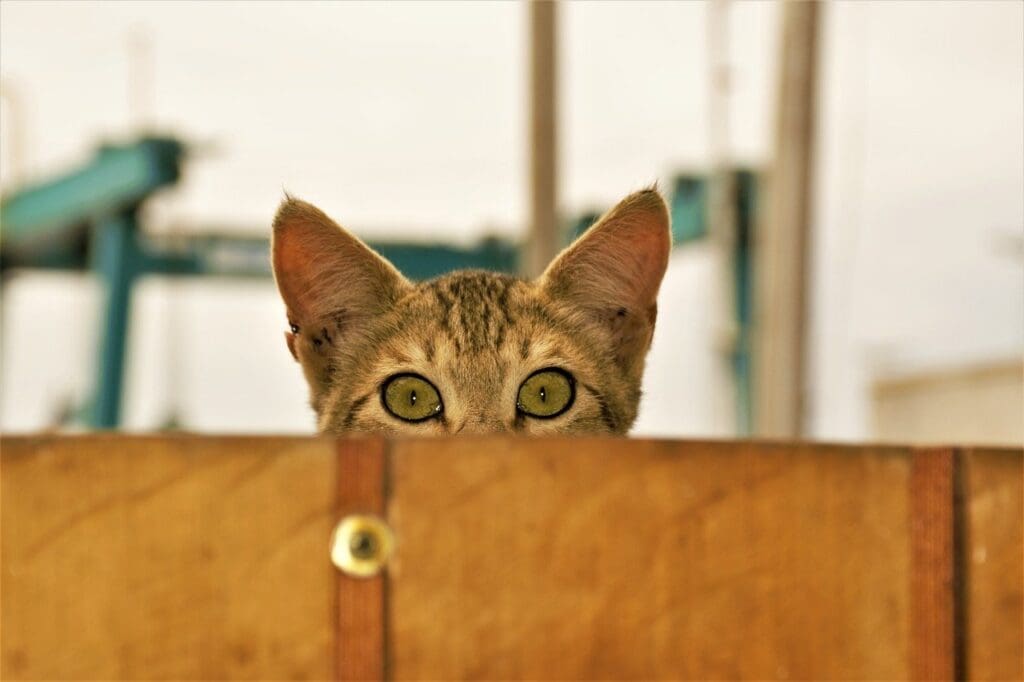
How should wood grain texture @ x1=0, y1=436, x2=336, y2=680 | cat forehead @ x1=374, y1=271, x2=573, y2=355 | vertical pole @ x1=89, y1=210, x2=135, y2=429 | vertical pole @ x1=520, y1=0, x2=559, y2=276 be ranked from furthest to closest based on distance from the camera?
1. vertical pole @ x1=89, y1=210, x2=135, y2=429
2. vertical pole @ x1=520, y1=0, x2=559, y2=276
3. cat forehead @ x1=374, y1=271, x2=573, y2=355
4. wood grain texture @ x1=0, y1=436, x2=336, y2=680

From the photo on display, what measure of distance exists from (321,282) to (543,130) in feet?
7.95

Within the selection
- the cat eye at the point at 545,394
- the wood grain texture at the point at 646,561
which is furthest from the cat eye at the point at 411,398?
the wood grain texture at the point at 646,561

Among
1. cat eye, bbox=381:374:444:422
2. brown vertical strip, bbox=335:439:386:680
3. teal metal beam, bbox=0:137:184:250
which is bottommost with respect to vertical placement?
brown vertical strip, bbox=335:439:386:680

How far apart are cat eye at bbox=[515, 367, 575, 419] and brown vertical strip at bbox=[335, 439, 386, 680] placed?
1.18m

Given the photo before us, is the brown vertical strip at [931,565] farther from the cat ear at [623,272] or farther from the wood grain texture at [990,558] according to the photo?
the cat ear at [623,272]

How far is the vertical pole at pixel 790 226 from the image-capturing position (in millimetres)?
4598

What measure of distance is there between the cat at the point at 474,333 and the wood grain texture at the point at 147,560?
3.44 ft

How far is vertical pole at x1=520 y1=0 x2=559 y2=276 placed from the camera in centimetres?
459

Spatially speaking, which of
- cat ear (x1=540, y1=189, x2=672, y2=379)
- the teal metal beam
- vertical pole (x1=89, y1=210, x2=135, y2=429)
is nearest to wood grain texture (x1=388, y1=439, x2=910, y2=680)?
cat ear (x1=540, y1=189, x2=672, y2=379)

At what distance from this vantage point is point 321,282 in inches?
93.0

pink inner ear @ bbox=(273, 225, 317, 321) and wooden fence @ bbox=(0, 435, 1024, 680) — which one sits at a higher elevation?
pink inner ear @ bbox=(273, 225, 317, 321)

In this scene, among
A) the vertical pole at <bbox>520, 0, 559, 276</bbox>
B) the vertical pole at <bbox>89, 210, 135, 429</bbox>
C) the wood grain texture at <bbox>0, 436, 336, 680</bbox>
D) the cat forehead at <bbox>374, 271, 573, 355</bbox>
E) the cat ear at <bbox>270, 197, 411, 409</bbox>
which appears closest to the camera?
the wood grain texture at <bbox>0, 436, 336, 680</bbox>

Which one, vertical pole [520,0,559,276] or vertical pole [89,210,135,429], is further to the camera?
vertical pole [89,210,135,429]

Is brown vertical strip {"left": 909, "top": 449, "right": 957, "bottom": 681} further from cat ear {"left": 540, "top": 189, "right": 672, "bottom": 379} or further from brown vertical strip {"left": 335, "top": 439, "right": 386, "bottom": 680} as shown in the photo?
cat ear {"left": 540, "top": 189, "right": 672, "bottom": 379}
